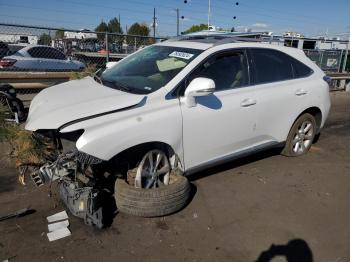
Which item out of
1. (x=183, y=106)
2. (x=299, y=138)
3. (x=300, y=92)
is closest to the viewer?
(x=183, y=106)

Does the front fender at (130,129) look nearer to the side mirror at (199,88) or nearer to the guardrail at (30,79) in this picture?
the side mirror at (199,88)

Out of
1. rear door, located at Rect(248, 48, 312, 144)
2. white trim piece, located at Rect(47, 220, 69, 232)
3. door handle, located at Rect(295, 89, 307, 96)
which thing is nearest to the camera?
white trim piece, located at Rect(47, 220, 69, 232)

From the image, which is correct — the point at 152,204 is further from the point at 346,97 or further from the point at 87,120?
the point at 346,97

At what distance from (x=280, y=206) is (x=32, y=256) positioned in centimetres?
268

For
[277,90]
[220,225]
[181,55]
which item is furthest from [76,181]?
[277,90]

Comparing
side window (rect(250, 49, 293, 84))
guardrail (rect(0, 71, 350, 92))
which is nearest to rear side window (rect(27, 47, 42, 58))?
guardrail (rect(0, 71, 350, 92))

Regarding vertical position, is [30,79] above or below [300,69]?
below

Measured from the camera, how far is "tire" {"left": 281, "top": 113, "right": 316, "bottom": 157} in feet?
17.7

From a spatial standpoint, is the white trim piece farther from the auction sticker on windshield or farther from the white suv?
the auction sticker on windshield

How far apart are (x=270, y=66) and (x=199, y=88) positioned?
5.38 feet

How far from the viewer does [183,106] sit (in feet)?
12.5

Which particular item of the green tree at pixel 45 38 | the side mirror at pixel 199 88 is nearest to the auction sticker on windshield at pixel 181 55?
the side mirror at pixel 199 88

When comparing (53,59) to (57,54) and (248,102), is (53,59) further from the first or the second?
(248,102)

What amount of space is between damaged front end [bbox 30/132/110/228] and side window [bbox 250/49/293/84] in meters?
2.44
